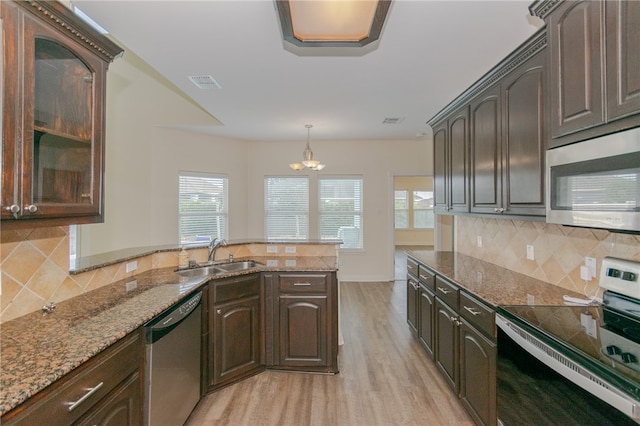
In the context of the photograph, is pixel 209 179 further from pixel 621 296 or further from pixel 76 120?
pixel 621 296

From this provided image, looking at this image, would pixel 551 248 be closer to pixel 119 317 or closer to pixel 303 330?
pixel 303 330

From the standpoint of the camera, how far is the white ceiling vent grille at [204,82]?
2912 millimetres

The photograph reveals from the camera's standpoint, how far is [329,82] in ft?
10.00

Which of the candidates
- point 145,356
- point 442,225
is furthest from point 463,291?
point 442,225

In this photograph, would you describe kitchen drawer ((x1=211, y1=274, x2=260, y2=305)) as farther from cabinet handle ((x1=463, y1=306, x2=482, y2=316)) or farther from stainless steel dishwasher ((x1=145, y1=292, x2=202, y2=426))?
cabinet handle ((x1=463, y1=306, x2=482, y2=316))

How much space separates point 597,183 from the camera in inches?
50.1

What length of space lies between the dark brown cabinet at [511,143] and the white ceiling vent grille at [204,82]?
8.26 feet

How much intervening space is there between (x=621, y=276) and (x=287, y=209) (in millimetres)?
5193

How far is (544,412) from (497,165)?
5.30 feet

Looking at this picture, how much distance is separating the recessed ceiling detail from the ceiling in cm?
60

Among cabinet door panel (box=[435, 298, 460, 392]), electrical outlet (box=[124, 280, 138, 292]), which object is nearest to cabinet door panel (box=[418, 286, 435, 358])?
cabinet door panel (box=[435, 298, 460, 392])

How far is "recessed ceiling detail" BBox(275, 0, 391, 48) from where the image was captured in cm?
127

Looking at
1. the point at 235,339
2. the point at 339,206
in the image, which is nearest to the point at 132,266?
the point at 235,339

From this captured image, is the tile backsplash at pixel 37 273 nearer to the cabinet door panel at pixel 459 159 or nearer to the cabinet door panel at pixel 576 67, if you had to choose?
the cabinet door panel at pixel 576 67
